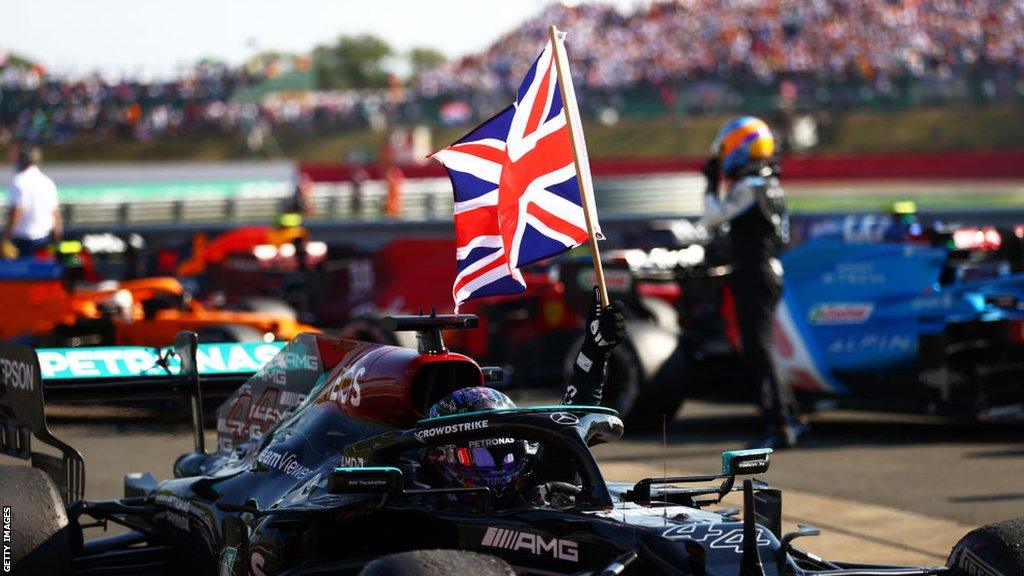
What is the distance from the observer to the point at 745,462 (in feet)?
16.7

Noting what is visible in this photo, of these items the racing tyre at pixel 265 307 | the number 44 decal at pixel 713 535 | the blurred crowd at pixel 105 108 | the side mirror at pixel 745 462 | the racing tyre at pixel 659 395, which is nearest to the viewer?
the number 44 decal at pixel 713 535

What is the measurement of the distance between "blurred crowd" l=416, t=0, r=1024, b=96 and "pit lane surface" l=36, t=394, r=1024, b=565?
2834 centimetres

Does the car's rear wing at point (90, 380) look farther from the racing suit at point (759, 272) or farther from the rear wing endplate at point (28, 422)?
the racing suit at point (759, 272)

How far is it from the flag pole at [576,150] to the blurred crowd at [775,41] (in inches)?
1307

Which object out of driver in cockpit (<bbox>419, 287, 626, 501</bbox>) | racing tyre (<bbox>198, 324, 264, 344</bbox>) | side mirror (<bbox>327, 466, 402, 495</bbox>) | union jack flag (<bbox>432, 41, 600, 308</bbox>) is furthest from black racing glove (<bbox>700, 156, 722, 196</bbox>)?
side mirror (<bbox>327, 466, 402, 495</bbox>)

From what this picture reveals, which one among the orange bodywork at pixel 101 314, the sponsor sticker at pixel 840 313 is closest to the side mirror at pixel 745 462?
the sponsor sticker at pixel 840 313

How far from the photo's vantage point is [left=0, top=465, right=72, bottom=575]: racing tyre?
591 cm

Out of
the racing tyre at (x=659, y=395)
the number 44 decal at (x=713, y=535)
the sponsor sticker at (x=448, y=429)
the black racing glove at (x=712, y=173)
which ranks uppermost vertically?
the black racing glove at (x=712, y=173)

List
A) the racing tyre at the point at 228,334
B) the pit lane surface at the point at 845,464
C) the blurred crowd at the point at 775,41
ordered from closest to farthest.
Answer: the pit lane surface at the point at 845,464 < the racing tyre at the point at 228,334 < the blurred crowd at the point at 775,41

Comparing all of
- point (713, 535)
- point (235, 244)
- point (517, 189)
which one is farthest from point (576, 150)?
point (235, 244)

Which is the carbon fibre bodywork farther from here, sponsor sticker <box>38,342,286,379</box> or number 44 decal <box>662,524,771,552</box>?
sponsor sticker <box>38,342,286,379</box>

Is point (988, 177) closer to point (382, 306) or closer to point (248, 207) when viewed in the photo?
point (248, 207)

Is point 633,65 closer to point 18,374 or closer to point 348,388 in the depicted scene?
point 18,374

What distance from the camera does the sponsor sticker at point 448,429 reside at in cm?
511
